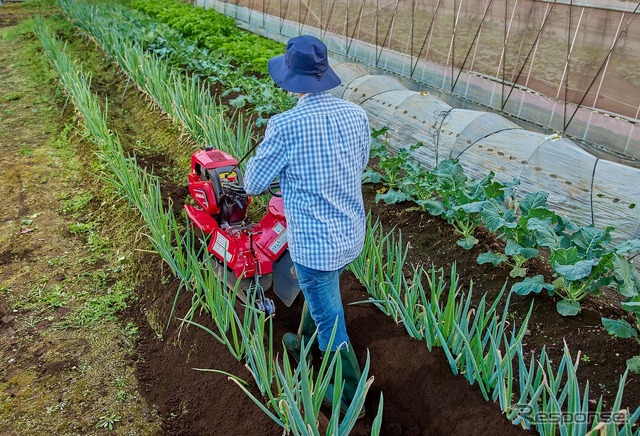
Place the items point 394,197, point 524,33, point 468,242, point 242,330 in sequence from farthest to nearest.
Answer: point 524,33, point 394,197, point 468,242, point 242,330

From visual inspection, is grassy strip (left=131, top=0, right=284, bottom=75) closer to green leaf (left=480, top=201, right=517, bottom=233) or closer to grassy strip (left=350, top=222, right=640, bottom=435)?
green leaf (left=480, top=201, right=517, bottom=233)

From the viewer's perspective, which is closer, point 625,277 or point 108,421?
point 625,277

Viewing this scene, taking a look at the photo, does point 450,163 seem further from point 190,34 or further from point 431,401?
point 190,34

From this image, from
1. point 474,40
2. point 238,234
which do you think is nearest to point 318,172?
point 238,234

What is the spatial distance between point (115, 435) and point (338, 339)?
0.94 m

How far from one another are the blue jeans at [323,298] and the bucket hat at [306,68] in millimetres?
644

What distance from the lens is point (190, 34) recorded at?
7680mm

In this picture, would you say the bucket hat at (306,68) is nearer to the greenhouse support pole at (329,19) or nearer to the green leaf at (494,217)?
the green leaf at (494,217)

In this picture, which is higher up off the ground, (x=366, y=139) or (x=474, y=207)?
(x=366, y=139)

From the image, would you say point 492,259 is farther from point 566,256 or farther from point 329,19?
point 329,19

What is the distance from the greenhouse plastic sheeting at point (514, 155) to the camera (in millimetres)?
3254

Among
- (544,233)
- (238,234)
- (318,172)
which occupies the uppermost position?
(318,172)

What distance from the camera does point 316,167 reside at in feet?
5.94

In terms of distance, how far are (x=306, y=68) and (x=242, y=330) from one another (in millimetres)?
931
